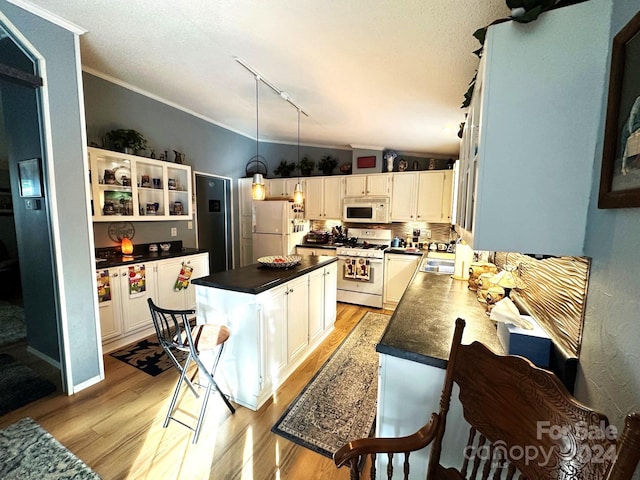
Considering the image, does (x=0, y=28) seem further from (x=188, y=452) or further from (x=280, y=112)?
(x=188, y=452)

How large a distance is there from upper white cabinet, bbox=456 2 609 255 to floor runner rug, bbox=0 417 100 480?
2424 millimetres

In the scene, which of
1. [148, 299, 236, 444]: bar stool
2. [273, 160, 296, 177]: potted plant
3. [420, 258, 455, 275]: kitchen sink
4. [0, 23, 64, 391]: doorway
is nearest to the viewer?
[148, 299, 236, 444]: bar stool

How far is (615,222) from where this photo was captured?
758 mm

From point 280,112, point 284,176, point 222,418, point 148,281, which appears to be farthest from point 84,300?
point 284,176

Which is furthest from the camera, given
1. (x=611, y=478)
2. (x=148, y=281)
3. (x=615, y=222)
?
(x=148, y=281)

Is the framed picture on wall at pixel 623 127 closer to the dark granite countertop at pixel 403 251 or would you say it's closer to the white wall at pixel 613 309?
the white wall at pixel 613 309

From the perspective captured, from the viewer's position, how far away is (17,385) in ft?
6.79

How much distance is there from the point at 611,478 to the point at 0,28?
3471mm

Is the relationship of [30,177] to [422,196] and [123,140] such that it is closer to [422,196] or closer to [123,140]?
[123,140]

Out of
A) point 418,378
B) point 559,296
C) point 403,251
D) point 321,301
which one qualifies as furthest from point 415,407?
point 403,251

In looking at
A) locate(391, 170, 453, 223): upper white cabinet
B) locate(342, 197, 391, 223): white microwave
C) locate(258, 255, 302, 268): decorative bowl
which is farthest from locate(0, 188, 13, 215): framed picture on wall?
locate(391, 170, 453, 223): upper white cabinet

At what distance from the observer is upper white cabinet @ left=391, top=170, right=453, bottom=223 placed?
3986 mm

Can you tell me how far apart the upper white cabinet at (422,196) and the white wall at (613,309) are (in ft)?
10.8

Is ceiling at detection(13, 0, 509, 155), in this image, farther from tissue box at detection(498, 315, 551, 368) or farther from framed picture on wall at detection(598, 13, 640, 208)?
tissue box at detection(498, 315, 551, 368)
